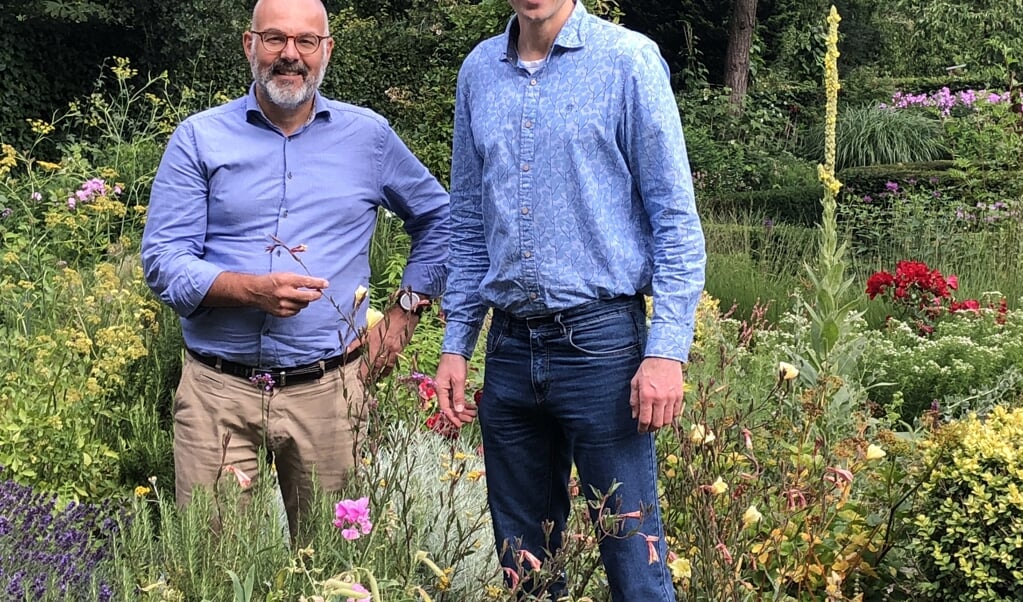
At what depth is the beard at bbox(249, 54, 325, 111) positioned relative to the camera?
9.29ft

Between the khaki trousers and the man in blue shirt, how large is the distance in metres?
0.68

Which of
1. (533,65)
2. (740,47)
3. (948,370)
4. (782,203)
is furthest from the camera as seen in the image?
(740,47)

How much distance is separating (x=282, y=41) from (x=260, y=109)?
19 centimetres

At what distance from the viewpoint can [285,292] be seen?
2.58 metres

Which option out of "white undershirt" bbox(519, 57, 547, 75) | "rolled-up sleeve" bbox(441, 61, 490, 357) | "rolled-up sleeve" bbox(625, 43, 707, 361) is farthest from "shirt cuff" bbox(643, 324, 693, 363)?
"white undershirt" bbox(519, 57, 547, 75)

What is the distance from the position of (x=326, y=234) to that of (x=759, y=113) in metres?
14.2

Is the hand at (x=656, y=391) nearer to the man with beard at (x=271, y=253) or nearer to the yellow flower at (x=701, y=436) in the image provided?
the yellow flower at (x=701, y=436)

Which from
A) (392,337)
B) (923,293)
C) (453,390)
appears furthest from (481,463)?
(923,293)

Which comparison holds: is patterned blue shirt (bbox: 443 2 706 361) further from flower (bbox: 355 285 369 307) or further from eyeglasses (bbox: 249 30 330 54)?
eyeglasses (bbox: 249 30 330 54)

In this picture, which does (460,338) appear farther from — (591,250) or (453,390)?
(591,250)

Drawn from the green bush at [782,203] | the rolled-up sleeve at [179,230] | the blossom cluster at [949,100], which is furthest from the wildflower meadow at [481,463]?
the blossom cluster at [949,100]

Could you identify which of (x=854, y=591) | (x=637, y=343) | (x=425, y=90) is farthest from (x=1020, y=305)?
(x=425, y=90)

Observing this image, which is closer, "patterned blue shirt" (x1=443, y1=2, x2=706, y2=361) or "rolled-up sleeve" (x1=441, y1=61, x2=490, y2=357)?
"patterned blue shirt" (x1=443, y1=2, x2=706, y2=361)

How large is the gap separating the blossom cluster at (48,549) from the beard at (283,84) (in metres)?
1.29
